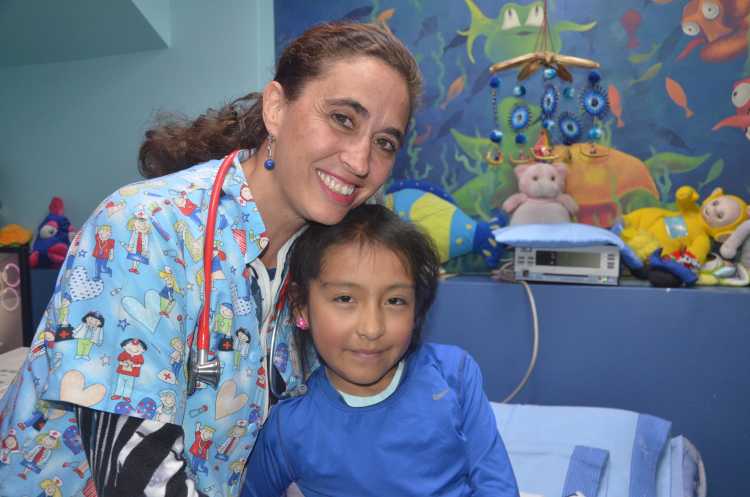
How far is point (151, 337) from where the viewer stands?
31.5 inches

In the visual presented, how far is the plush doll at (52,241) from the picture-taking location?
2594 millimetres

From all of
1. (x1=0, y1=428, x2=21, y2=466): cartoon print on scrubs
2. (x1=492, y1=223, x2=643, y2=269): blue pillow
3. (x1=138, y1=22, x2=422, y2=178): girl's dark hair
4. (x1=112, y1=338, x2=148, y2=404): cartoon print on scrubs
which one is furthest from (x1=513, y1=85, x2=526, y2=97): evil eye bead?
(x1=0, y1=428, x2=21, y2=466): cartoon print on scrubs

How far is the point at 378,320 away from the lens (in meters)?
1.12

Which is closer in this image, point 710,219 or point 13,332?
point 13,332

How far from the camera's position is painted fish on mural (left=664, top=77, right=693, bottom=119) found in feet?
7.12

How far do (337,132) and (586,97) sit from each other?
1.52 m

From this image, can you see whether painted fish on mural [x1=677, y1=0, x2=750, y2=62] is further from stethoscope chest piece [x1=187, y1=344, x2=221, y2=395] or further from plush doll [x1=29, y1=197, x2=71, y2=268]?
plush doll [x1=29, y1=197, x2=71, y2=268]

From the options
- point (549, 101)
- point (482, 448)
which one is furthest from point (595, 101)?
point (482, 448)

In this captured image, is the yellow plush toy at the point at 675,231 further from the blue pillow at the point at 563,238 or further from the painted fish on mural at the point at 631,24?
the painted fish on mural at the point at 631,24

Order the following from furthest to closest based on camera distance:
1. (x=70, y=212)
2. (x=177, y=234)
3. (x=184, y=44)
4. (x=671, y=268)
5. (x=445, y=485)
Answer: (x=70, y=212), (x=184, y=44), (x=671, y=268), (x=445, y=485), (x=177, y=234)

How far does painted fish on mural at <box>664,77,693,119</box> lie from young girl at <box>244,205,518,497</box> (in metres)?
1.48

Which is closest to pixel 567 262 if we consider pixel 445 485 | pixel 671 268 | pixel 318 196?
pixel 671 268

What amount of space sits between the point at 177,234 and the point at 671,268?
5.17 feet

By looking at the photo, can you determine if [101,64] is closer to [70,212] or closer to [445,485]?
[70,212]
